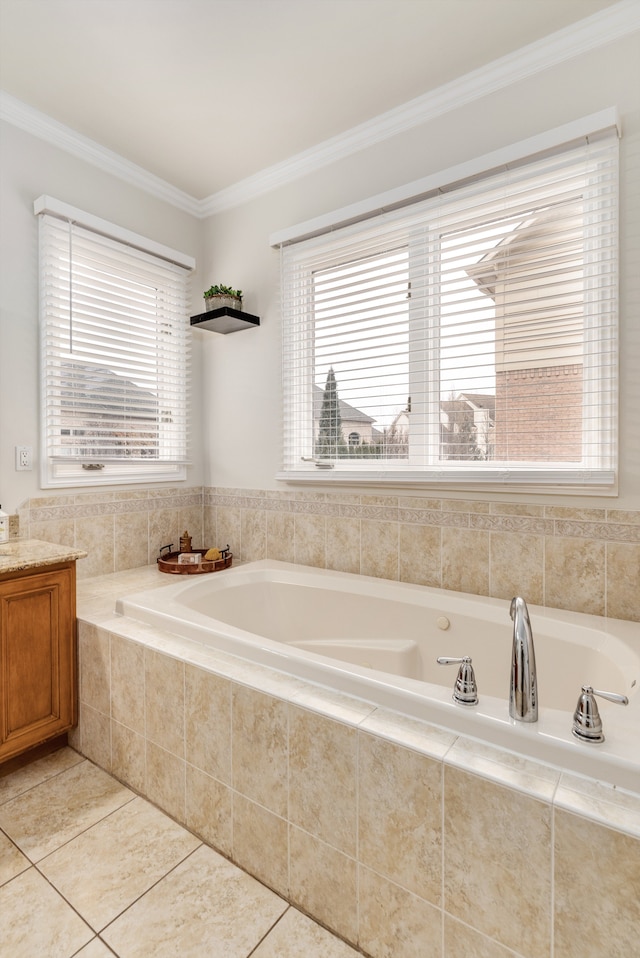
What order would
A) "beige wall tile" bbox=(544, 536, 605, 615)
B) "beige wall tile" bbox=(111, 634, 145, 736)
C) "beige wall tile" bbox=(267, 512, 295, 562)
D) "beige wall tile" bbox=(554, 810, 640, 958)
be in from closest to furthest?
"beige wall tile" bbox=(554, 810, 640, 958) < "beige wall tile" bbox=(111, 634, 145, 736) < "beige wall tile" bbox=(544, 536, 605, 615) < "beige wall tile" bbox=(267, 512, 295, 562)

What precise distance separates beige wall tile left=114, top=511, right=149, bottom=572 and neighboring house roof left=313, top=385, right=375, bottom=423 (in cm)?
113

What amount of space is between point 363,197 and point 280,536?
5.75 feet

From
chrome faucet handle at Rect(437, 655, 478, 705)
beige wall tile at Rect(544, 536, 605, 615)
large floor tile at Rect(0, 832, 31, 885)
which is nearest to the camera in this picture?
chrome faucet handle at Rect(437, 655, 478, 705)

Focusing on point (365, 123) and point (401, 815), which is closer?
point (401, 815)

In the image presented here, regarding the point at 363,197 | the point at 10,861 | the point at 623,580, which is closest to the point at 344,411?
the point at 363,197

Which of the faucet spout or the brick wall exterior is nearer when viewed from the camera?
the faucet spout

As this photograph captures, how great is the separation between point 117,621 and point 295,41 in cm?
228

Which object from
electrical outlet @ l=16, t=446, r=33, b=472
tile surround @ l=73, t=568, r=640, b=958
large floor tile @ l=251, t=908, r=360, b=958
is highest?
electrical outlet @ l=16, t=446, r=33, b=472

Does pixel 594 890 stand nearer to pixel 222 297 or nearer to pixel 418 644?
pixel 418 644

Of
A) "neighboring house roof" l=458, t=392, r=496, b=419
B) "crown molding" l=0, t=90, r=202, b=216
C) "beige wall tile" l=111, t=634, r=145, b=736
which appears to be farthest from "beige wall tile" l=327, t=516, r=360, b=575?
"crown molding" l=0, t=90, r=202, b=216

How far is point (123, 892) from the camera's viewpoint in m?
1.32

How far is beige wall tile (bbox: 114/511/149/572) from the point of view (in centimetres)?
261

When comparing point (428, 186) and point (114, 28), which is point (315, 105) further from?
point (114, 28)

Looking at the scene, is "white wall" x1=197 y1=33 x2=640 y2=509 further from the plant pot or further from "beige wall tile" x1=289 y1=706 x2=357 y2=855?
"beige wall tile" x1=289 y1=706 x2=357 y2=855
